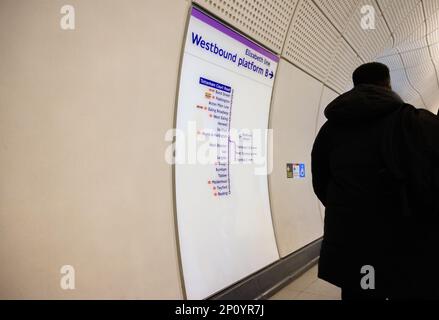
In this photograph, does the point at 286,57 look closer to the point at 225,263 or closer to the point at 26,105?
the point at 225,263

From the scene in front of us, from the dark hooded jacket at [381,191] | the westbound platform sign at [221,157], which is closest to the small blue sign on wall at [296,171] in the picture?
the westbound platform sign at [221,157]

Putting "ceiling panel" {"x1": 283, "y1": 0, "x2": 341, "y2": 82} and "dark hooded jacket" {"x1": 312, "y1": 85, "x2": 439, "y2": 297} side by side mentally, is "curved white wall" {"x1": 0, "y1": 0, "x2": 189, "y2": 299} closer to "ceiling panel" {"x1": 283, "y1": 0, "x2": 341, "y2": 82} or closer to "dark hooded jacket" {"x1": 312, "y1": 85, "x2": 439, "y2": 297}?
"dark hooded jacket" {"x1": 312, "y1": 85, "x2": 439, "y2": 297}

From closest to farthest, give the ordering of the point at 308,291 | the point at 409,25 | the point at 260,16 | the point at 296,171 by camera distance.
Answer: the point at 260,16
the point at 308,291
the point at 296,171
the point at 409,25

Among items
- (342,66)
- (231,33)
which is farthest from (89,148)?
(342,66)

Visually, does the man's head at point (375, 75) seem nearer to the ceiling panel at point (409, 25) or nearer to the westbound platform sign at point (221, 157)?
the westbound platform sign at point (221, 157)

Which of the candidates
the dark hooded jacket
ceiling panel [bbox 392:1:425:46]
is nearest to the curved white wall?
the dark hooded jacket

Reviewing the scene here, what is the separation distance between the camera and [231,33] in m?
→ 2.30

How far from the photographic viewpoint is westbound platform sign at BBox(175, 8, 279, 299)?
1.96 m

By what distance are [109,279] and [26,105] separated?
878mm

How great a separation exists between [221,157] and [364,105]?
125 cm

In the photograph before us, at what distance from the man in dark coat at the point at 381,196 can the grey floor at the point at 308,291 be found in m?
1.46

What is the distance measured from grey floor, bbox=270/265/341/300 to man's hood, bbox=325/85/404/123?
1882 mm

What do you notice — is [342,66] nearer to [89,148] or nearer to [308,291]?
[308,291]

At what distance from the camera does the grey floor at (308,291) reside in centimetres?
257
